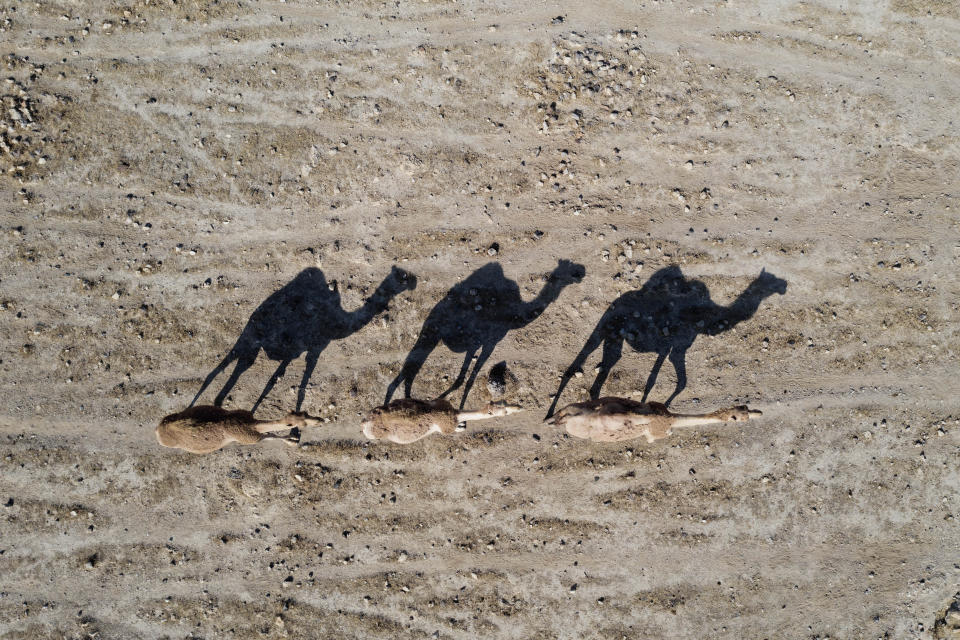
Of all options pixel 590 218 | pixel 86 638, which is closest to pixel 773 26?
pixel 590 218

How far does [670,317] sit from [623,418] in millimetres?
2000

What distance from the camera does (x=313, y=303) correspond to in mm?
8398

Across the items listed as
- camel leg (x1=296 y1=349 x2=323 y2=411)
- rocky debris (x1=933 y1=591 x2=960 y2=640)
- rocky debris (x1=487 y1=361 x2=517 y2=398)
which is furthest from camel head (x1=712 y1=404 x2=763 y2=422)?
camel leg (x1=296 y1=349 x2=323 y2=411)

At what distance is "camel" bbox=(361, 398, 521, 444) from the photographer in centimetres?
751

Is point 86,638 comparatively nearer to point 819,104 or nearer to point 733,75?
point 733,75

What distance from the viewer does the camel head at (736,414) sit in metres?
7.97

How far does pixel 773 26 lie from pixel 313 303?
27.8 ft

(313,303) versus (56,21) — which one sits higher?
(56,21)

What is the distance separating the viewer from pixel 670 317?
332 inches

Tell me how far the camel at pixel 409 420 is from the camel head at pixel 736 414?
3.99 meters

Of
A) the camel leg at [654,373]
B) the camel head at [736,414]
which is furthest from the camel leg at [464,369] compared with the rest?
the camel head at [736,414]

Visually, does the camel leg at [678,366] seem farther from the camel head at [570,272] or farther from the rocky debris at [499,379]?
the rocky debris at [499,379]

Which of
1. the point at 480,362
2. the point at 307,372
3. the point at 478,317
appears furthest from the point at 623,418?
the point at 307,372

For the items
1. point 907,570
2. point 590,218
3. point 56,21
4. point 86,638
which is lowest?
point 86,638
